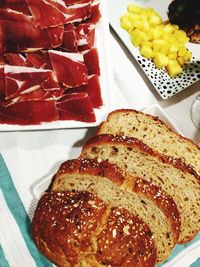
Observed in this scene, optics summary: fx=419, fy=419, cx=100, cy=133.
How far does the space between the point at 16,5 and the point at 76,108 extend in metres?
0.47

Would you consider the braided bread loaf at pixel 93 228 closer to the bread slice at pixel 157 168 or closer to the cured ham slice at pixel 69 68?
the bread slice at pixel 157 168

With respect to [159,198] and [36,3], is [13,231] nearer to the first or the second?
[159,198]

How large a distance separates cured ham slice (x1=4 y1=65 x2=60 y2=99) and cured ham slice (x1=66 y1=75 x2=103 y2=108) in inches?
3.3

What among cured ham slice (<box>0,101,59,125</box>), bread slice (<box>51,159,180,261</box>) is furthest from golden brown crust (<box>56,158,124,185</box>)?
cured ham slice (<box>0,101,59,125</box>)

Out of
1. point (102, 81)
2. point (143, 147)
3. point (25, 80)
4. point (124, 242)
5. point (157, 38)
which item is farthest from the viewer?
point (157, 38)

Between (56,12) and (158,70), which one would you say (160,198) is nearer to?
(158,70)

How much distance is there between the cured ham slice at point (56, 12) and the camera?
1.54 metres

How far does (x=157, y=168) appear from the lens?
119 cm

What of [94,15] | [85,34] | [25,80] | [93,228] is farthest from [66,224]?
[94,15]

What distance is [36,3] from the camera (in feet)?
5.11

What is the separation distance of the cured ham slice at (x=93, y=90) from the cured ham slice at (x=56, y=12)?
0.85 ft

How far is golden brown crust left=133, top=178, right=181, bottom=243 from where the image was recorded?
1112mm

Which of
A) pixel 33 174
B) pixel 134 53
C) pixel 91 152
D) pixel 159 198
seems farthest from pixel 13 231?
pixel 134 53

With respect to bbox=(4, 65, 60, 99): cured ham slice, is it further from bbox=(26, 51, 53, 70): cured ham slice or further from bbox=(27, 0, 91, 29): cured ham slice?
bbox=(27, 0, 91, 29): cured ham slice
